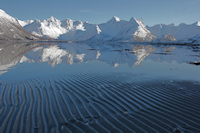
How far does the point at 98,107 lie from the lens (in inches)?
310

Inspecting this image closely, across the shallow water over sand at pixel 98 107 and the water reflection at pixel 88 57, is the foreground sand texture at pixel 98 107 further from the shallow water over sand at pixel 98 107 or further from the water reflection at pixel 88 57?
the water reflection at pixel 88 57

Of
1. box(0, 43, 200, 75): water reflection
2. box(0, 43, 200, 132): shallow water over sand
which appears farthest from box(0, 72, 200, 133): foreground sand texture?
box(0, 43, 200, 75): water reflection

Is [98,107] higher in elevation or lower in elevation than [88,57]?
lower

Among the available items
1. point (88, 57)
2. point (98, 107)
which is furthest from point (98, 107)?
point (88, 57)

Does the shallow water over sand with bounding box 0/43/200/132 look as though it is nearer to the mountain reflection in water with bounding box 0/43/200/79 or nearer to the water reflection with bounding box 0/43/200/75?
the mountain reflection in water with bounding box 0/43/200/79

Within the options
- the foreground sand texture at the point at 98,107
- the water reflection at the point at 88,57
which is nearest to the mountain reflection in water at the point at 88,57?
the water reflection at the point at 88,57

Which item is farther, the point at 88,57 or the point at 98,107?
the point at 88,57

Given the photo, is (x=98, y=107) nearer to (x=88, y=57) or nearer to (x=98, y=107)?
(x=98, y=107)

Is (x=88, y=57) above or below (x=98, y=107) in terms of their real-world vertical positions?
above

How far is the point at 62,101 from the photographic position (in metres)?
8.59

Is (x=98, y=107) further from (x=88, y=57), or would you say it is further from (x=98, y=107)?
(x=88, y=57)

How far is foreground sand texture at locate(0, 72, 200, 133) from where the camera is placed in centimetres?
610

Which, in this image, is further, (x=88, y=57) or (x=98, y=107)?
(x=88, y=57)

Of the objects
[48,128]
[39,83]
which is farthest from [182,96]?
[39,83]
